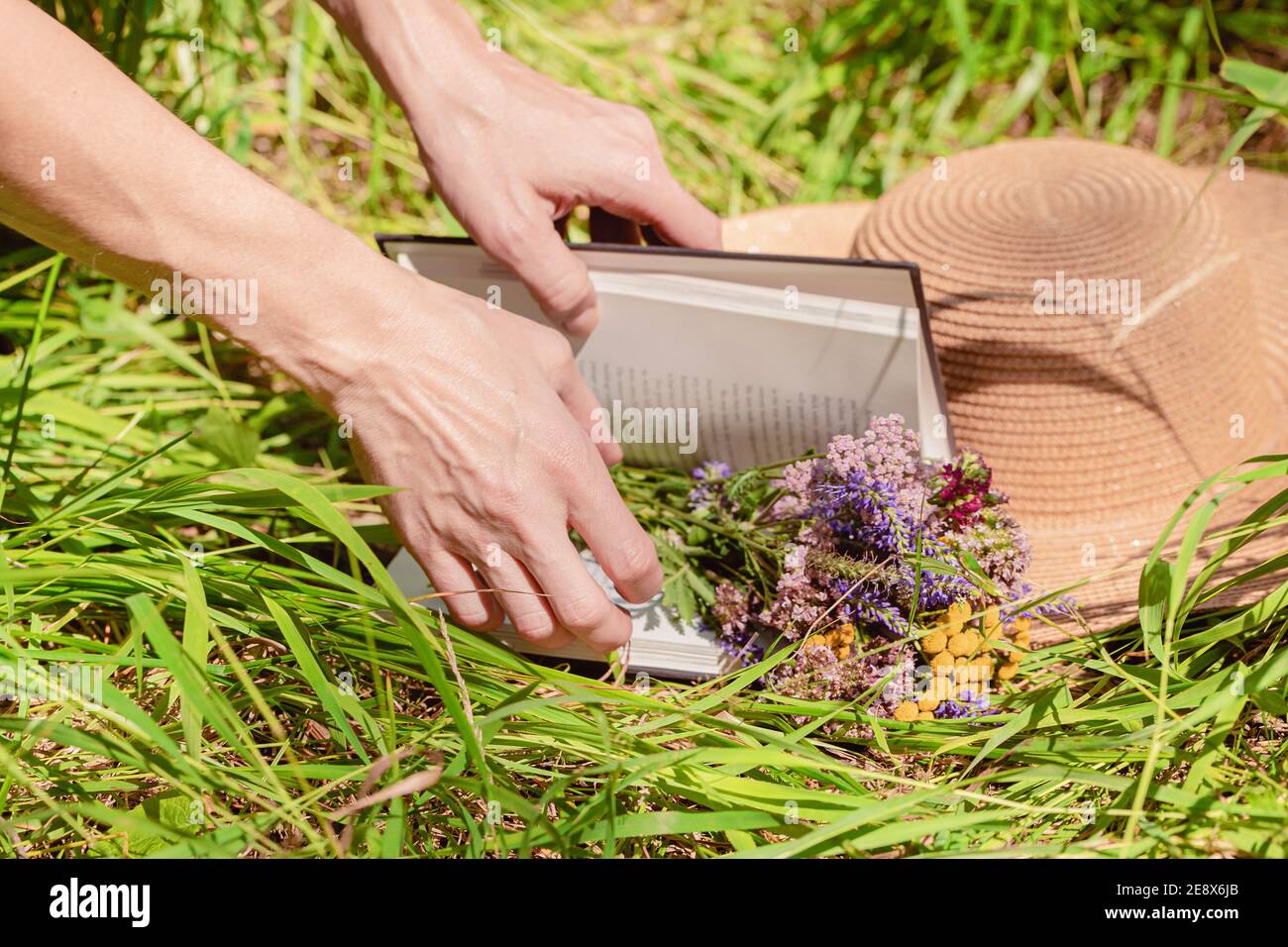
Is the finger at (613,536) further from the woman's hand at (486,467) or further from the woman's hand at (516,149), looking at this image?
the woman's hand at (516,149)

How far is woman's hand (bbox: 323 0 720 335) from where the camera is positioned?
3.66 feet

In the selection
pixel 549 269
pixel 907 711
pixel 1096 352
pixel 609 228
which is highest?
pixel 609 228

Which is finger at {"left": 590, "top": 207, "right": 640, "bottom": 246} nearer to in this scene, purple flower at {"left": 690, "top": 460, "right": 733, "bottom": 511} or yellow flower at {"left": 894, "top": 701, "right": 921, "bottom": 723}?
purple flower at {"left": 690, "top": 460, "right": 733, "bottom": 511}

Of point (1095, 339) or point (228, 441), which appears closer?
point (1095, 339)

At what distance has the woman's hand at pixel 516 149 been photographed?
1.12 m

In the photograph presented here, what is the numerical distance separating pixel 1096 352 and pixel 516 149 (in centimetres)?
78

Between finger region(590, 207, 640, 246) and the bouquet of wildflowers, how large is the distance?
0.41 metres

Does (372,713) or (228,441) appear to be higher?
(228,441)

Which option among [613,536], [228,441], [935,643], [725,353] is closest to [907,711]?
[935,643]

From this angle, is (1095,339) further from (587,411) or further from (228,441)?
(228,441)

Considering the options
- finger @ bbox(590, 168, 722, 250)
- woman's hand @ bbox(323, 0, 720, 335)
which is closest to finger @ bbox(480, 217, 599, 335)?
woman's hand @ bbox(323, 0, 720, 335)

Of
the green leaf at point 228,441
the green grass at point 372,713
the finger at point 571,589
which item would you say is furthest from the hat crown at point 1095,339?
the green leaf at point 228,441

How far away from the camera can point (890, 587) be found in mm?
952

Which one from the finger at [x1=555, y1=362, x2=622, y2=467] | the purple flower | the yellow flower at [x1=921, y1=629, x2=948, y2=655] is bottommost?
→ the yellow flower at [x1=921, y1=629, x2=948, y2=655]
